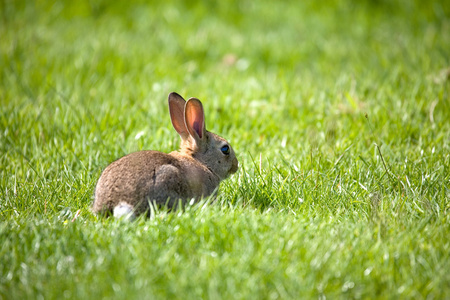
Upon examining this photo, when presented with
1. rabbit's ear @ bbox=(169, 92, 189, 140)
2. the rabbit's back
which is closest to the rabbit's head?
rabbit's ear @ bbox=(169, 92, 189, 140)

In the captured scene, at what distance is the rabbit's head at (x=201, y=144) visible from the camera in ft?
14.1

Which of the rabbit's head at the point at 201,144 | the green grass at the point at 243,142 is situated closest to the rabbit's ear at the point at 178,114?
the rabbit's head at the point at 201,144

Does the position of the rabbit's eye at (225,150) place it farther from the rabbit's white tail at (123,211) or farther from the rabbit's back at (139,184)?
the rabbit's white tail at (123,211)

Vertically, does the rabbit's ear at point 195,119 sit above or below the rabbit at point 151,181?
above

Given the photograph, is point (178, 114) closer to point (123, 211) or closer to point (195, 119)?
point (195, 119)

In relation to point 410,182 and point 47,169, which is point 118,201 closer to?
point 47,169

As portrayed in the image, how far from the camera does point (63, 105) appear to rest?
561cm

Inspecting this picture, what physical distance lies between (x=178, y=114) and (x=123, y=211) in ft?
4.10

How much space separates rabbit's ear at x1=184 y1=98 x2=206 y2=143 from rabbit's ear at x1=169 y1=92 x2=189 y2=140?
5.5 inches

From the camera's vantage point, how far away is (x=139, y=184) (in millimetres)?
3445

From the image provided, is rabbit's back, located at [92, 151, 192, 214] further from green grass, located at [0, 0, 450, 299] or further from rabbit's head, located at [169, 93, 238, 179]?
rabbit's head, located at [169, 93, 238, 179]

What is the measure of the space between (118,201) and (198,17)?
619 centimetres

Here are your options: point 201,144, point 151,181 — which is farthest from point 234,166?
point 151,181

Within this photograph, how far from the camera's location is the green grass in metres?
2.74
